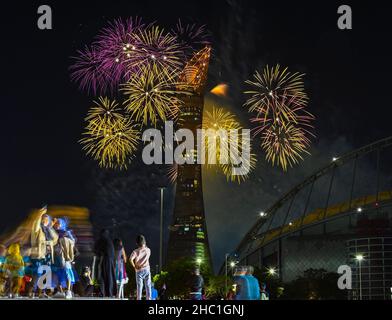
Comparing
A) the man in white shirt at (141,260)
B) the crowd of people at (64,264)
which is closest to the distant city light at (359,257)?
the crowd of people at (64,264)

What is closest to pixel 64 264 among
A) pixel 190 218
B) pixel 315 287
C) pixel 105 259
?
pixel 105 259

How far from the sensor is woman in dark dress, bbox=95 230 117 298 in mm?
21875

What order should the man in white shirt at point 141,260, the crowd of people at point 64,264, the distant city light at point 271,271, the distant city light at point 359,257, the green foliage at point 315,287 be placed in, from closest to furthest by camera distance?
the man in white shirt at point 141,260
the crowd of people at point 64,264
the green foliage at point 315,287
the distant city light at point 271,271
the distant city light at point 359,257

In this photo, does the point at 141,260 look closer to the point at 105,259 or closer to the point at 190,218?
the point at 105,259

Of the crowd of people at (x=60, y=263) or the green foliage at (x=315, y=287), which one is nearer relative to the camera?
the crowd of people at (x=60, y=263)

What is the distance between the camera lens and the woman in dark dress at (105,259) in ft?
71.8

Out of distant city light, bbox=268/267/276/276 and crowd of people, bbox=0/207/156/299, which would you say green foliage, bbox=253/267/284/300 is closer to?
distant city light, bbox=268/267/276/276

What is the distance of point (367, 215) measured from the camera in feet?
477

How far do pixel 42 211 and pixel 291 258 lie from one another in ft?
385

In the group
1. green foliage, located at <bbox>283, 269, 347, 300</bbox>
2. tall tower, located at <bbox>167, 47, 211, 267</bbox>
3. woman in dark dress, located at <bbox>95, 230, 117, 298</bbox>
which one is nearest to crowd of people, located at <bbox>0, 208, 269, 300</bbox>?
woman in dark dress, located at <bbox>95, 230, 117, 298</bbox>

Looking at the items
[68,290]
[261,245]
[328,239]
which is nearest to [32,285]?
[68,290]

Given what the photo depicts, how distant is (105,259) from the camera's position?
72.1 ft

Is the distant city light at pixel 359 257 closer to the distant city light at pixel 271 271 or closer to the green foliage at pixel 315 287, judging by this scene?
the green foliage at pixel 315 287
